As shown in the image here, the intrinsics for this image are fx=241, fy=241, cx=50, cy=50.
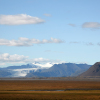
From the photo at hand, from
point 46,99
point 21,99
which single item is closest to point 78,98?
point 46,99

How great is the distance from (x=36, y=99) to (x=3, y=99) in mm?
8672

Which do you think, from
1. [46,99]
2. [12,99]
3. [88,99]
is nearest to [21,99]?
[12,99]

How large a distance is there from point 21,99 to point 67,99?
12232 mm

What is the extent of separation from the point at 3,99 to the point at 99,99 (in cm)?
2518

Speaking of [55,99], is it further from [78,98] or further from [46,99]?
[78,98]

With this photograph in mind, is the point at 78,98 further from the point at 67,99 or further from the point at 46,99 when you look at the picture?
the point at 46,99

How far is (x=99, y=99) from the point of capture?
207ft

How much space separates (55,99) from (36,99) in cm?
506

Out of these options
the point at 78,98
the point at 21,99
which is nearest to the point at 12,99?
the point at 21,99

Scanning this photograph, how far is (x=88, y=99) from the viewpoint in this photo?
6362 centimetres

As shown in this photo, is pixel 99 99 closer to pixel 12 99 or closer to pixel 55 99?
pixel 55 99

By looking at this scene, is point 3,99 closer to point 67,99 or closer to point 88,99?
point 67,99

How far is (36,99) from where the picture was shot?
210 ft

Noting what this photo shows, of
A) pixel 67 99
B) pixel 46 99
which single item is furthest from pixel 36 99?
pixel 67 99
